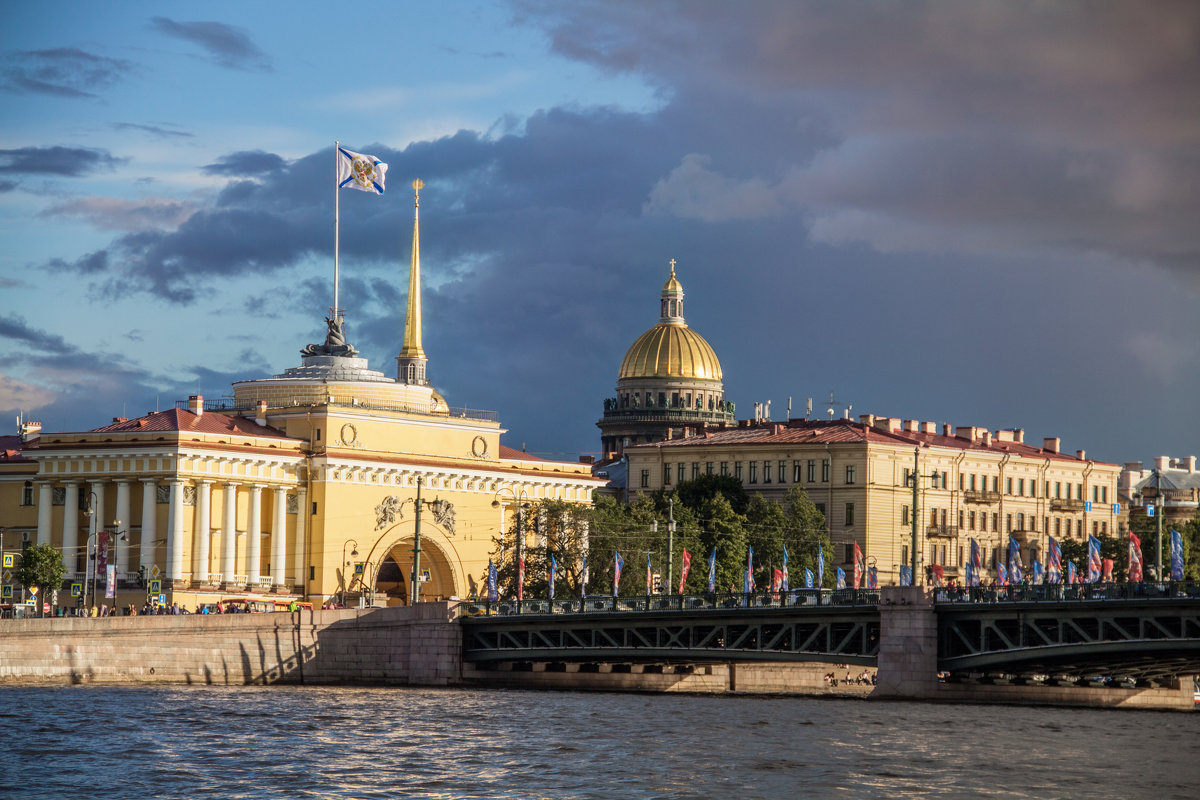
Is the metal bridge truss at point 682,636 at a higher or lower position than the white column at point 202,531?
lower

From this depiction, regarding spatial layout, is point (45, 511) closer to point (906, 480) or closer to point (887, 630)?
point (906, 480)

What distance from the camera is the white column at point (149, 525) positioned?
299 feet

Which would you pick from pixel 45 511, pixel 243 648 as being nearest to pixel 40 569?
pixel 45 511

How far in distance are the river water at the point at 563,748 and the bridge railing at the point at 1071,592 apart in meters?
3.08

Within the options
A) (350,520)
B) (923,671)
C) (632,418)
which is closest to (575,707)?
(923,671)

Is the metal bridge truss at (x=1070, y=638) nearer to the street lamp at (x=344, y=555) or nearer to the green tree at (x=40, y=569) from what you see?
the green tree at (x=40, y=569)

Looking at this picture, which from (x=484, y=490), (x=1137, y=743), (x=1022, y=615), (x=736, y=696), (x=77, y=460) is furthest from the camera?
(x=484, y=490)

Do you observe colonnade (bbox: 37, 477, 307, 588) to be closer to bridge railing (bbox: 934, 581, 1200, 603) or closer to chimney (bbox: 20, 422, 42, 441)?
chimney (bbox: 20, 422, 42, 441)

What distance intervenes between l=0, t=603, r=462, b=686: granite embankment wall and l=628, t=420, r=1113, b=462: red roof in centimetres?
4179

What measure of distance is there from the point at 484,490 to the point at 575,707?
125 feet

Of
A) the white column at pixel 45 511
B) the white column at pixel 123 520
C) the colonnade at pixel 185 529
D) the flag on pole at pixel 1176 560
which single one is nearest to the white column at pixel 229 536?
the colonnade at pixel 185 529

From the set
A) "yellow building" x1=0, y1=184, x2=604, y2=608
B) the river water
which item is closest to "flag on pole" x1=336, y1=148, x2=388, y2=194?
"yellow building" x1=0, y1=184, x2=604, y2=608

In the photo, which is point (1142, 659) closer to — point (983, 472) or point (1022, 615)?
point (1022, 615)

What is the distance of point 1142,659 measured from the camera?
63.9m
